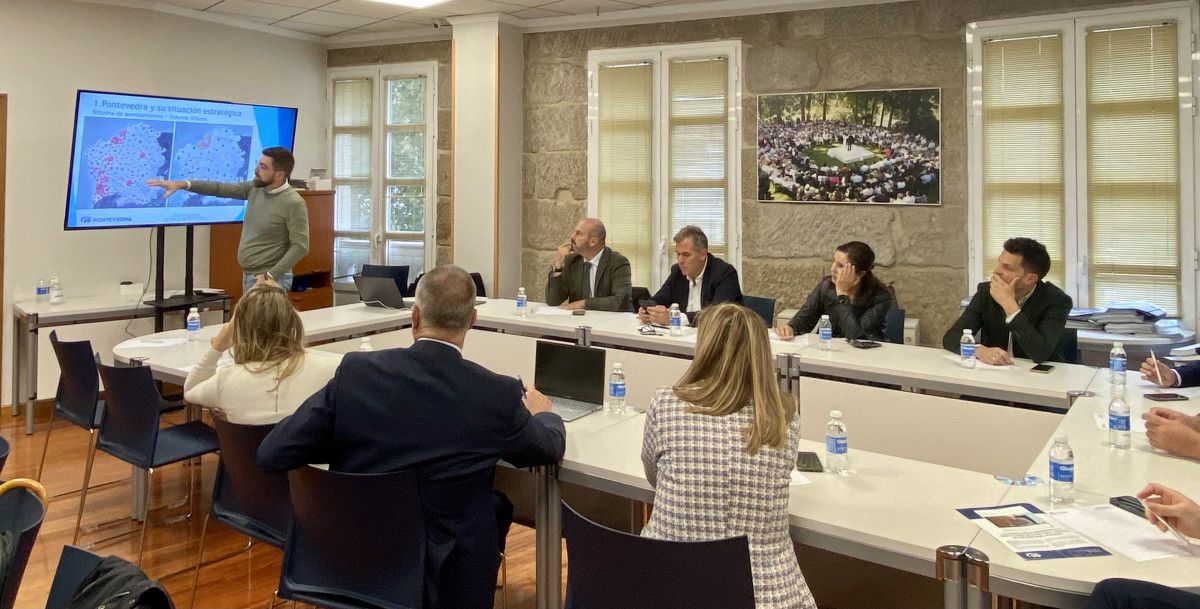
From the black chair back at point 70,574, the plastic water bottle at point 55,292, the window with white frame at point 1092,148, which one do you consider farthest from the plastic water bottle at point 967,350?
the plastic water bottle at point 55,292

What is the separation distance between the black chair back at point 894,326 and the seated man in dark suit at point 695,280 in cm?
84

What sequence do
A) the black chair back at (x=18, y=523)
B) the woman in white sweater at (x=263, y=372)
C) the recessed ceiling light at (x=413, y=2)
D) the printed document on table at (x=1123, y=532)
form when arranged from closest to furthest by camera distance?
the black chair back at (x=18, y=523) < the printed document on table at (x=1123, y=532) < the woman in white sweater at (x=263, y=372) < the recessed ceiling light at (x=413, y=2)

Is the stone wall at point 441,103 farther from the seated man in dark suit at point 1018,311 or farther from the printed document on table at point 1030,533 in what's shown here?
the printed document on table at point 1030,533

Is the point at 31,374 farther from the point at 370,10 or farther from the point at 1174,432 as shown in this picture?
the point at 1174,432

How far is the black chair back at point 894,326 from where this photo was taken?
5.17m

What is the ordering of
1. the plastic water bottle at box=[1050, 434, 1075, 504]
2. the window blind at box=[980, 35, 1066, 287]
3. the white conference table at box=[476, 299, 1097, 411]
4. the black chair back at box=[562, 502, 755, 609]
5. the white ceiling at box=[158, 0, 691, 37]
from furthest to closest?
the white ceiling at box=[158, 0, 691, 37] → the window blind at box=[980, 35, 1066, 287] → the white conference table at box=[476, 299, 1097, 411] → the plastic water bottle at box=[1050, 434, 1075, 504] → the black chair back at box=[562, 502, 755, 609]

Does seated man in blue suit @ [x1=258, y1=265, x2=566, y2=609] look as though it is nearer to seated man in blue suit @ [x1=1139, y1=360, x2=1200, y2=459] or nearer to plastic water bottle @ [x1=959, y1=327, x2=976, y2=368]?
seated man in blue suit @ [x1=1139, y1=360, x2=1200, y2=459]

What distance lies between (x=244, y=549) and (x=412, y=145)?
198 inches

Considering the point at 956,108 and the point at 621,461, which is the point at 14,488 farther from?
the point at 956,108

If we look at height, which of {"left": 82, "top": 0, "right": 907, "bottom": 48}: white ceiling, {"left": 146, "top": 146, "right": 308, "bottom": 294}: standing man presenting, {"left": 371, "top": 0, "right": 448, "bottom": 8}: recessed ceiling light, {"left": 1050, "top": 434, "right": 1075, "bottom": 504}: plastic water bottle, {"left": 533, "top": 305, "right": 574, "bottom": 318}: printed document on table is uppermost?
{"left": 82, "top": 0, "right": 907, "bottom": 48}: white ceiling

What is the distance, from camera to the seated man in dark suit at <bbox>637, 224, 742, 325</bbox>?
18.4 ft

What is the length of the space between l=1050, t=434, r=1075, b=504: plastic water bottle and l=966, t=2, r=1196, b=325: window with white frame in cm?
385

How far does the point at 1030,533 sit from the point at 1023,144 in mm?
4409

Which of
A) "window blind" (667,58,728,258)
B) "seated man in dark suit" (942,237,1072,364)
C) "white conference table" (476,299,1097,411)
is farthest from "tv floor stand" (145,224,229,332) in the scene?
"seated man in dark suit" (942,237,1072,364)
